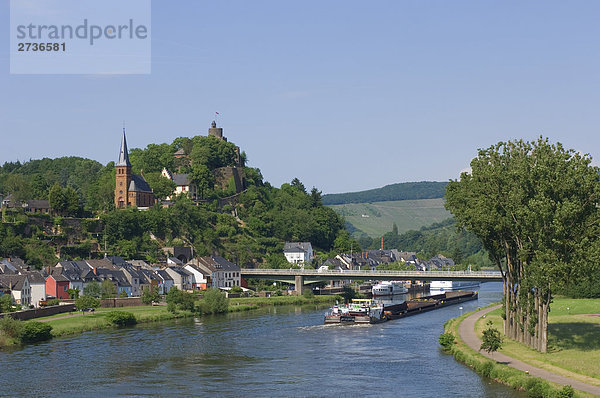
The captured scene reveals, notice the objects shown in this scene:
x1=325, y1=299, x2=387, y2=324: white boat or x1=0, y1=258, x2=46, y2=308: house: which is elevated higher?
x1=0, y1=258, x2=46, y2=308: house

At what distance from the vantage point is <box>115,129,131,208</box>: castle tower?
163125 mm

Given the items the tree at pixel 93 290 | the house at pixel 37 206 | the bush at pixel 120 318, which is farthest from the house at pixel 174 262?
the bush at pixel 120 318

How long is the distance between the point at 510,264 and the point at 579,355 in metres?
11.0

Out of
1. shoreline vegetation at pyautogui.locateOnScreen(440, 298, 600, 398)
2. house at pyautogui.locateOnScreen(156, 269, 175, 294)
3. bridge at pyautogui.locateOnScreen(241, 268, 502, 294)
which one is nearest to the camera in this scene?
shoreline vegetation at pyautogui.locateOnScreen(440, 298, 600, 398)

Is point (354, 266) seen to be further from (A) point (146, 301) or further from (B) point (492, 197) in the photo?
(B) point (492, 197)

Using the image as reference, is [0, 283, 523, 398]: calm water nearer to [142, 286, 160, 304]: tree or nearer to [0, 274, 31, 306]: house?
[142, 286, 160, 304]: tree

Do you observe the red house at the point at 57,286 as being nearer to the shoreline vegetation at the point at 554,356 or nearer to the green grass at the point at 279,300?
the green grass at the point at 279,300

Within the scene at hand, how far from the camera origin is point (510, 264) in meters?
A: 69.5

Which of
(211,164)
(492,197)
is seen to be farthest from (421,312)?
(211,164)

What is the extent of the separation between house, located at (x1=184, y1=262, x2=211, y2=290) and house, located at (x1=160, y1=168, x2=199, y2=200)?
43.2 meters

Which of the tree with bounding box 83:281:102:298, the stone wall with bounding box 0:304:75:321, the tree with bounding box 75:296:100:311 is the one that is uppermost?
the tree with bounding box 83:281:102:298

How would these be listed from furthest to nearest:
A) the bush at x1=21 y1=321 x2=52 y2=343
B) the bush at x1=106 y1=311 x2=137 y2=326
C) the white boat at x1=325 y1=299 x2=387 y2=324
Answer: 1. the white boat at x1=325 y1=299 x2=387 y2=324
2. the bush at x1=106 y1=311 x2=137 y2=326
3. the bush at x1=21 y1=321 x2=52 y2=343

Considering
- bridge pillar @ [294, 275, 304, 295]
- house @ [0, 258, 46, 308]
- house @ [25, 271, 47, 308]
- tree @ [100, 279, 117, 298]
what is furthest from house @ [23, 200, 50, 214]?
bridge pillar @ [294, 275, 304, 295]

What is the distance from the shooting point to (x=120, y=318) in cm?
9200
